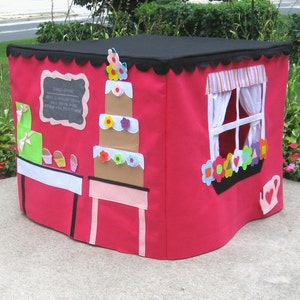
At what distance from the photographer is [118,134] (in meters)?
3.62

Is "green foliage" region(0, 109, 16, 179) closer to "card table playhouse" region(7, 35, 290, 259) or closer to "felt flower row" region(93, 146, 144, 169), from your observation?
"card table playhouse" region(7, 35, 290, 259)

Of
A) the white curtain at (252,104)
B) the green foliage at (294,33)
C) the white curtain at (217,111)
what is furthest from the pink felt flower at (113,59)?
the green foliage at (294,33)

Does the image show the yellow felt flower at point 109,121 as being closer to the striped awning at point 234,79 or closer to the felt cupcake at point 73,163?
the felt cupcake at point 73,163

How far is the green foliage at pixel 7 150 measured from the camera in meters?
5.51

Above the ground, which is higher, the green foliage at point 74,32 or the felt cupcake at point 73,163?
the green foliage at point 74,32

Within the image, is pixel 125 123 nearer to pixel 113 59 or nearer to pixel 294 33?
pixel 113 59

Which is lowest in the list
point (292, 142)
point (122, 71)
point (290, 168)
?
point (290, 168)

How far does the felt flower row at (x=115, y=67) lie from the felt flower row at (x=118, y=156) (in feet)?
1.54

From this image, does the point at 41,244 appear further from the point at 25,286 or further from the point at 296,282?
the point at 296,282

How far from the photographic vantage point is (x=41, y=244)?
13.0 feet

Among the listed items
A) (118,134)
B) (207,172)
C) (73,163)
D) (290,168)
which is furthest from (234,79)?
(290,168)

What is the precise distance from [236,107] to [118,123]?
901 millimetres

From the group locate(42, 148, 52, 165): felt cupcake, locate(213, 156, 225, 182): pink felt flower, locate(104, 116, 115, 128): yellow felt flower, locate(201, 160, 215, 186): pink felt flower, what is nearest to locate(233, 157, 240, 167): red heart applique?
locate(213, 156, 225, 182): pink felt flower

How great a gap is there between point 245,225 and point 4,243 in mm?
1759
